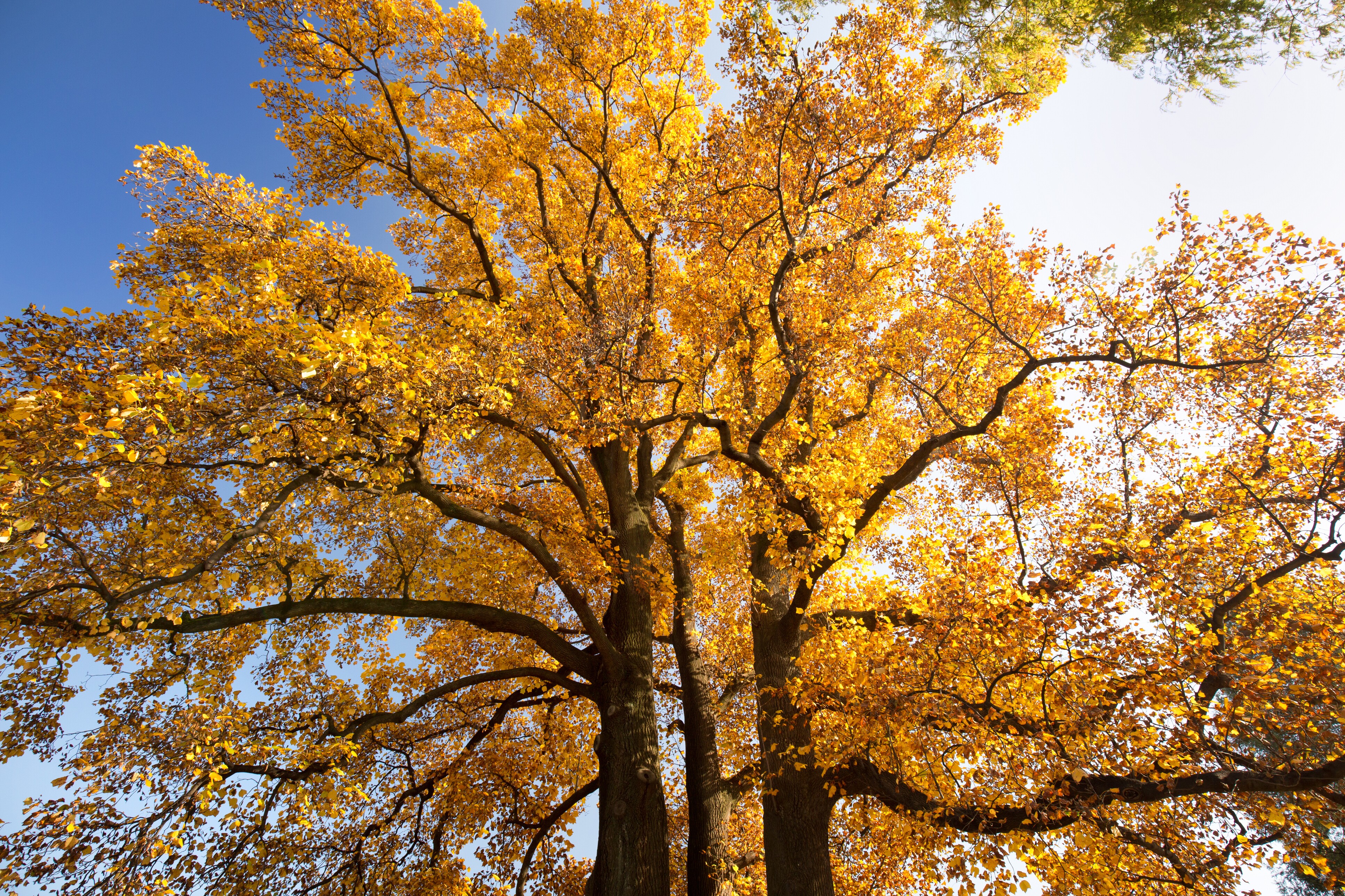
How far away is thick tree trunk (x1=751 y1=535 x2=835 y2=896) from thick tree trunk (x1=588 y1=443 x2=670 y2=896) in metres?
1.47

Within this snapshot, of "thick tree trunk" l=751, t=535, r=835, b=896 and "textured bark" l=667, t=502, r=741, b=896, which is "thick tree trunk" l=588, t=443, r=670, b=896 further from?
"thick tree trunk" l=751, t=535, r=835, b=896

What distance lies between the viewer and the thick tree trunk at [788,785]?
6926 mm

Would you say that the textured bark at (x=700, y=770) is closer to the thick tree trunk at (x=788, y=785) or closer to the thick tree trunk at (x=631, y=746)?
the thick tree trunk at (x=631, y=746)

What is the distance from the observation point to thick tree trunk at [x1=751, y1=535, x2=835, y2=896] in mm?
6926

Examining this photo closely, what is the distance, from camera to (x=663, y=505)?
1270cm

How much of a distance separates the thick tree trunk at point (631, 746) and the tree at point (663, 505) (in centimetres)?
6

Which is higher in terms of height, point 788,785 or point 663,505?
point 663,505

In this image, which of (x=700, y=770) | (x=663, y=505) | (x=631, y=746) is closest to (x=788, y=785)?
A: (x=700, y=770)

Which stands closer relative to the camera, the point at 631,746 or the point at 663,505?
the point at 631,746

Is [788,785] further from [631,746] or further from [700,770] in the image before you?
[631,746]

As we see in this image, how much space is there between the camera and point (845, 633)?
8758mm

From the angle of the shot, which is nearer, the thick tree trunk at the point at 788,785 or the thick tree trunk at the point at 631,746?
the thick tree trunk at the point at 788,785

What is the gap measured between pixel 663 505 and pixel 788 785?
6379mm

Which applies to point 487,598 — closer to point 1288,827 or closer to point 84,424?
point 84,424
